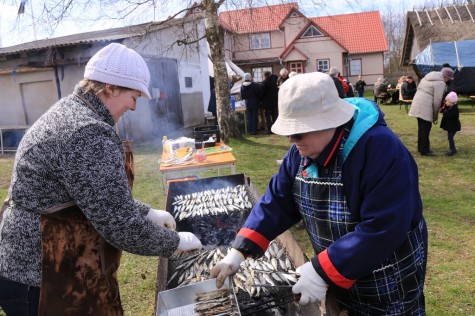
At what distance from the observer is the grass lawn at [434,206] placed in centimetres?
404

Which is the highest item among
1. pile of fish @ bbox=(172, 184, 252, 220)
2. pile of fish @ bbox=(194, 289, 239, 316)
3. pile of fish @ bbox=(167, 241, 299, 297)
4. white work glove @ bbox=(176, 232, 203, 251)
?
white work glove @ bbox=(176, 232, 203, 251)

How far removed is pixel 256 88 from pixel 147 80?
11593 millimetres

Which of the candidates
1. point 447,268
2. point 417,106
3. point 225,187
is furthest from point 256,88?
point 447,268

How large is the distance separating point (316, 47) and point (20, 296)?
3727 cm

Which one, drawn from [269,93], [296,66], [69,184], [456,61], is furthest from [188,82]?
[296,66]

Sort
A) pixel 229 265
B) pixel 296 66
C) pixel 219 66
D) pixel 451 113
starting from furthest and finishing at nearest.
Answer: pixel 296 66, pixel 219 66, pixel 451 113, pixel 229 265

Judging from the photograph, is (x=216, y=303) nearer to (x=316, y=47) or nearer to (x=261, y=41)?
(x=316, y=47)

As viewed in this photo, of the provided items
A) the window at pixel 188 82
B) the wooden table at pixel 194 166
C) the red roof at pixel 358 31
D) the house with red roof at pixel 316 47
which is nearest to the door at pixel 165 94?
the window at pixel 188 82

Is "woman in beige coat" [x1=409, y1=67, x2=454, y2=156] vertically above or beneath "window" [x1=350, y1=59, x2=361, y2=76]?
beneath

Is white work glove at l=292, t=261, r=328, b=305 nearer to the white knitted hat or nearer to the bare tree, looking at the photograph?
the white knitted hat

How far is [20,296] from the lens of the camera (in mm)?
2043

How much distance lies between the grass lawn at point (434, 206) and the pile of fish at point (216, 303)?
1344 mm

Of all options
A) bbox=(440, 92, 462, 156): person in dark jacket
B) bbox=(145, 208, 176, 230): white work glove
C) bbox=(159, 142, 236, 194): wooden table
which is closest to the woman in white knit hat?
bbox=(145, 208, 176, 230): white work glove

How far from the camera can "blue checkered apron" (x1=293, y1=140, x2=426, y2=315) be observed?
1.88 m
